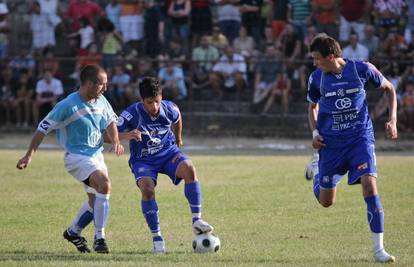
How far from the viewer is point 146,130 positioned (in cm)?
935

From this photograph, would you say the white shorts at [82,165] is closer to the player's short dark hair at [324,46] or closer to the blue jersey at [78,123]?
the blue jersey at [78,123]

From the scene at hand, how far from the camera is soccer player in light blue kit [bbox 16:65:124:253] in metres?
8.88

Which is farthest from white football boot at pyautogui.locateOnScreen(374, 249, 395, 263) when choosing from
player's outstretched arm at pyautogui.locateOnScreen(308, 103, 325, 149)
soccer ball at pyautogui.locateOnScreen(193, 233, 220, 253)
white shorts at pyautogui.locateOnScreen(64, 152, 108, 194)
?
white shorts at pyautogui.locateOnScreen(64, 152, 108, 194)

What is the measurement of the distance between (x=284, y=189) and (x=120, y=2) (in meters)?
11.1

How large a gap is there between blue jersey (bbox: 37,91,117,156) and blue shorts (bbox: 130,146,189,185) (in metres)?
0.44

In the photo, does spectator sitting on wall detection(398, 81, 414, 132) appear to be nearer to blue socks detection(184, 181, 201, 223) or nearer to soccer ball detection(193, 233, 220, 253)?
blue socks detection(184, 181, 201, 223)

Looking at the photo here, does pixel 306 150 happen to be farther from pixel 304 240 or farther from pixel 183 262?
pixel 183 262

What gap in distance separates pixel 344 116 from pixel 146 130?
1.97 meters

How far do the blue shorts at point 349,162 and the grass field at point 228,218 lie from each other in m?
0.70

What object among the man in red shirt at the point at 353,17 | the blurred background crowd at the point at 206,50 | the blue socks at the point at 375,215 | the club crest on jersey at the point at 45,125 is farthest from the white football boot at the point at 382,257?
the man in red shirt at the point at 353,17

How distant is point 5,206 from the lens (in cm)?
1249

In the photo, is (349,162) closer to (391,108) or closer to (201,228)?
(391,108)

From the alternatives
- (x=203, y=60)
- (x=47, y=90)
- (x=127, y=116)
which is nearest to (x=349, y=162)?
(x=127, y=116)

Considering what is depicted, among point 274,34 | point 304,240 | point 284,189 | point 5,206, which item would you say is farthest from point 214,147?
point 304,240
